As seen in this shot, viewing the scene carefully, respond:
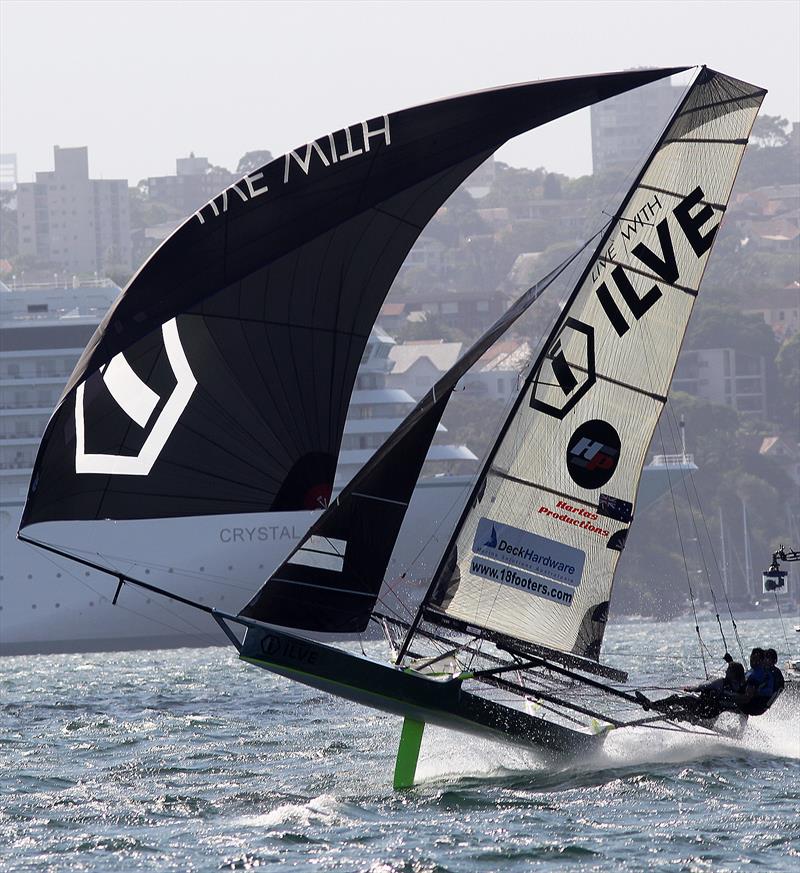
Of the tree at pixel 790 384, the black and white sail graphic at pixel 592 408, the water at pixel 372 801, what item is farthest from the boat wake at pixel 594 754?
the tree at pixel 790 384

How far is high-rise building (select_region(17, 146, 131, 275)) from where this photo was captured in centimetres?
15838

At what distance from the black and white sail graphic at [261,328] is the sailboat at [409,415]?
0.05 feet

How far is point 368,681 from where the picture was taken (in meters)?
12.5

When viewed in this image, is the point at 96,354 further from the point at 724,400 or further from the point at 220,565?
the point at 724,400

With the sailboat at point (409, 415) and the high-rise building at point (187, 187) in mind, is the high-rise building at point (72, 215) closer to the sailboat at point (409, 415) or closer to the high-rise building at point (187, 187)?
the high-rise building at point (187, 187)

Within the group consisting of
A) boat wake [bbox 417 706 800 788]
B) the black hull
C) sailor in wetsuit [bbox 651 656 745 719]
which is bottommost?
boat wake [bbox 417 706 800 788]

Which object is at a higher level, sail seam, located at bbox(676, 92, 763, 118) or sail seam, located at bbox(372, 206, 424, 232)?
sail seam, located at bbox(676, 92, 763, 118)

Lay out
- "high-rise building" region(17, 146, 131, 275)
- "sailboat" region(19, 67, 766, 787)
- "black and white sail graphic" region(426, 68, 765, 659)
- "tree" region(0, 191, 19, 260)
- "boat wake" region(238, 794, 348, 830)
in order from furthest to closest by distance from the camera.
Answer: "tree" region(0, 191, 19, 260) < "high-rise building" region(17, 146, 131, 275) < "black and white sail graphic" region(426, 68, 765, 659) < "sailboat" region(19, 67, 766, 787) < "boat wake" region(238, 794, 348, 830)

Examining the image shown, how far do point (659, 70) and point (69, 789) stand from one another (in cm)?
660

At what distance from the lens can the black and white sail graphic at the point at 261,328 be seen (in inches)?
487

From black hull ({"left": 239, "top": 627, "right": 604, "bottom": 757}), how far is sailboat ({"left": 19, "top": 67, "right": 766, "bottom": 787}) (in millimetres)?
17

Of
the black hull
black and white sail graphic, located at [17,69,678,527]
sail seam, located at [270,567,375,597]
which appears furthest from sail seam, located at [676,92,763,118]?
the black hull

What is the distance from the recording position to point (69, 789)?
1354cm

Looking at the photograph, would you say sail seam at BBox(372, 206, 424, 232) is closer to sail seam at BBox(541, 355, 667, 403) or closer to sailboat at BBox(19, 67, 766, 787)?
sailboat at BBox(19, 67, 766, 787)
